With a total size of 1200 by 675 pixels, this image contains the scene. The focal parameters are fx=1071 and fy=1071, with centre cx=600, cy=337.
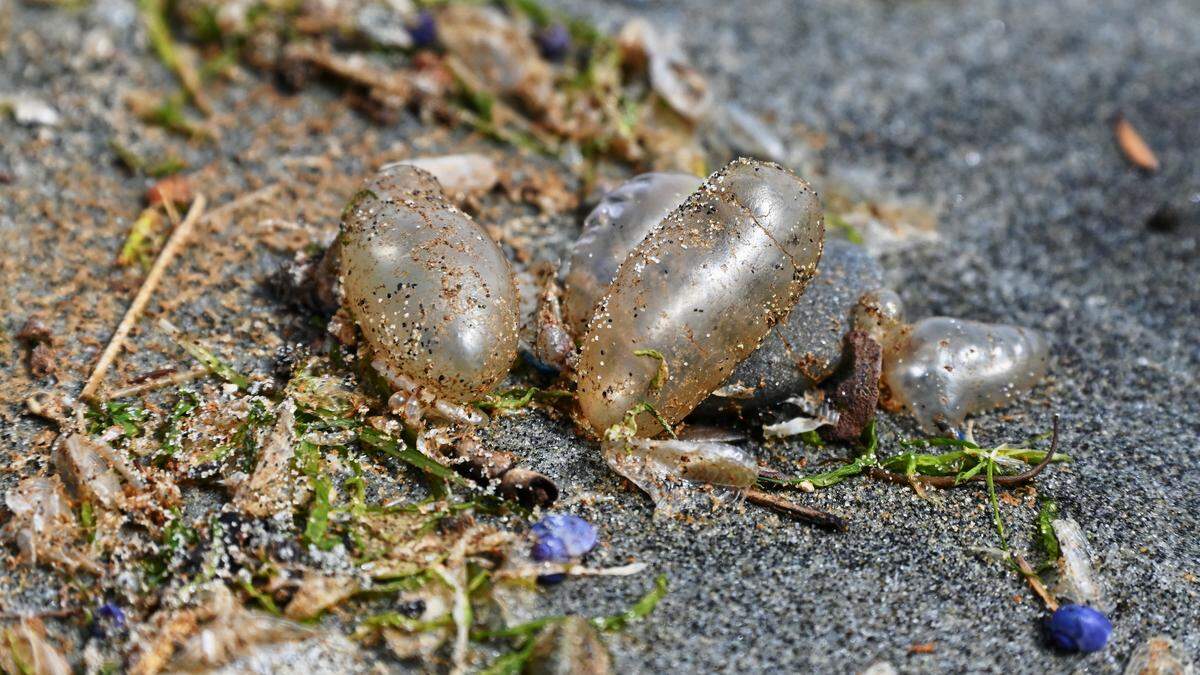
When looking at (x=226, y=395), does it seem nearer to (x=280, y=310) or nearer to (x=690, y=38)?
(x=280, y=310)

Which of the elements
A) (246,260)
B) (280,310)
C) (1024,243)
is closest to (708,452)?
(280,310)

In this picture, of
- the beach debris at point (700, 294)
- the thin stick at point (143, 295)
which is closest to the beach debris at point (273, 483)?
the thin stick at point (143, 295)

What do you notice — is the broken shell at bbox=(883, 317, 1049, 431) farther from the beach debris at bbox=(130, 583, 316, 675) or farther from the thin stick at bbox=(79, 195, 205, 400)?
the thin stick at bbox=(79, 195, 205, 400)

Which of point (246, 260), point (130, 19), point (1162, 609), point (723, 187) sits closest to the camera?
point (1162, 609)

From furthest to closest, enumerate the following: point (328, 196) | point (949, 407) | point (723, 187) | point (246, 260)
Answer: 1. point (328, 196)
2. point (246, 260)
3. point (949, 407)
4. point (723, 187)

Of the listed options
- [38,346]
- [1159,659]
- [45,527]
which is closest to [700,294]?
[1159,659]

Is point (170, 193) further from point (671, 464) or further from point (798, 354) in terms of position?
point (798, 354)
